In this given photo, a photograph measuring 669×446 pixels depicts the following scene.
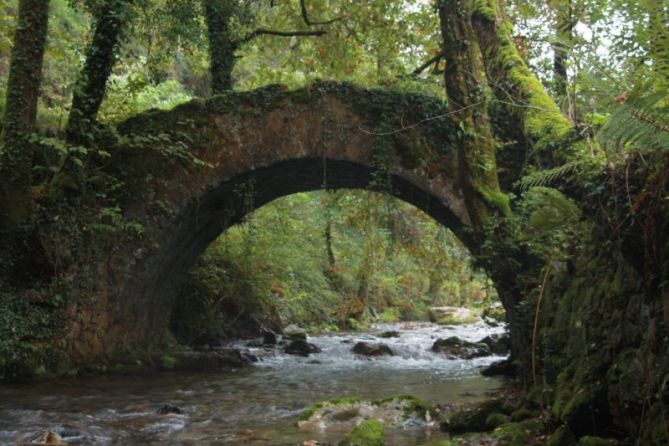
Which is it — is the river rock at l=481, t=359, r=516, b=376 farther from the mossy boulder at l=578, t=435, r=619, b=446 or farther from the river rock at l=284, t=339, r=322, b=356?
the mossy boulder at l=578, t=435, r=619, b=446

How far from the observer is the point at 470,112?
8.01m

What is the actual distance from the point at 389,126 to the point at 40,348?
20.0 ft

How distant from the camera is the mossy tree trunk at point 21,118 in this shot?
8.59m

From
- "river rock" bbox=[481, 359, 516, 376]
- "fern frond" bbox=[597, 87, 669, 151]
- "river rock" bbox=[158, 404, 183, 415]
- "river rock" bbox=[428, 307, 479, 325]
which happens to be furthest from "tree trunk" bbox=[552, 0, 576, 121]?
"river rock" bbox=[428, 307, 479, 325]

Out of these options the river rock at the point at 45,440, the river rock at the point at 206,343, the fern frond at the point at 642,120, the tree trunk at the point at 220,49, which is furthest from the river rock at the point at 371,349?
the fern frond at the point at 642,120

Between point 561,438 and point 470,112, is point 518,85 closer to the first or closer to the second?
point 470,112

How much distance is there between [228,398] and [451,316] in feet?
60.1

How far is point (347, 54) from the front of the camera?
12.9 m

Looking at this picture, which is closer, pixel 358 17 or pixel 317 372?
pixel 317 372

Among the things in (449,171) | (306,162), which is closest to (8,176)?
(306,162)

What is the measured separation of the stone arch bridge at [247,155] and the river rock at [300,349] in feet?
14.0

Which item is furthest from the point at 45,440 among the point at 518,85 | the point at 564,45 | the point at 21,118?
the point at 518,85

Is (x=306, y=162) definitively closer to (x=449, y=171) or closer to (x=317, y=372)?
(x=449, y=171)

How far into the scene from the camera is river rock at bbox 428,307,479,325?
81.1 ft
